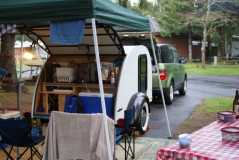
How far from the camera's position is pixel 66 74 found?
7977 millimetres

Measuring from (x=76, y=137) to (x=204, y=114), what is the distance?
606 centimetres

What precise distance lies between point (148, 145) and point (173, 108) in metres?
4.58

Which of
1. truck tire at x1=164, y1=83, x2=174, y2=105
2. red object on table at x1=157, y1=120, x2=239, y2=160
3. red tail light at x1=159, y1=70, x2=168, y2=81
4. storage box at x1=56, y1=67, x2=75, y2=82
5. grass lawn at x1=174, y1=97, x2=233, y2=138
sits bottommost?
grass lawn at x1=174, y1=97, x2=233, y2=138

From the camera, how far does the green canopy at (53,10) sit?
4879mm

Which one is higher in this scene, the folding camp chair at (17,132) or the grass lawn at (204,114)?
the folding camp chair at (17,132)

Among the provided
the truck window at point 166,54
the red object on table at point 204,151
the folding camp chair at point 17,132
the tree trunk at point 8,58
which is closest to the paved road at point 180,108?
the truck window at point 166,54

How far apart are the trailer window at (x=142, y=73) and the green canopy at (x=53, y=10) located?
122 inches

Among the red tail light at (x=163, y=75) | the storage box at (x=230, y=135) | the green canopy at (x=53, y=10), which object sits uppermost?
the green canopy at (x=53, y=10)

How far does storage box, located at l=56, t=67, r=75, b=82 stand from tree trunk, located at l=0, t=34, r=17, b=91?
6708 mm

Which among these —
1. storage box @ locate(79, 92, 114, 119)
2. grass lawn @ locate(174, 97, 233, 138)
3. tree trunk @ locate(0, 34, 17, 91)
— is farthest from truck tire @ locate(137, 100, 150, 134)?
tree trunk @ locate(0, 34, 17, 91)

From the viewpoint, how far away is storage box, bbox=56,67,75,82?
7.94 m

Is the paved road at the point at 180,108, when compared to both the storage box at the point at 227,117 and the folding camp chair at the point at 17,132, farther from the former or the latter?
the storage box at the point at 227,117

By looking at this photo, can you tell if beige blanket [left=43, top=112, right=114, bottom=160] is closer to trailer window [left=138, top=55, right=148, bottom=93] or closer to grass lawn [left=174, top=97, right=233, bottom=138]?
grass lawn [left=174, top=97, right=233, bottom=138]

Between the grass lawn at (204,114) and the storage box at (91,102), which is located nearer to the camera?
the storage box at (91,102)
